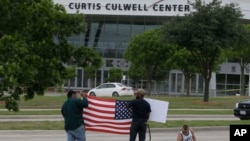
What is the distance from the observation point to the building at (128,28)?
6819 cm

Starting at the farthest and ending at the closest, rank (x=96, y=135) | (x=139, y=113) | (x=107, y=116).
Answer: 1. (x=96, y=135)
2. (x=107, y=116)
3. (x=139, y=113)

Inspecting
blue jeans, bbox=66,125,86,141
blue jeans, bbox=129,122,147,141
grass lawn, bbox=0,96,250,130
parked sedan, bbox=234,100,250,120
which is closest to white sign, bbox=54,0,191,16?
grass lawn, bbox=0,96,250,130

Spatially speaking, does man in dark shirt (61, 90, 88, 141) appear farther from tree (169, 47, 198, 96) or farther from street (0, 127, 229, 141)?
tree (169, 47, 198, 96)

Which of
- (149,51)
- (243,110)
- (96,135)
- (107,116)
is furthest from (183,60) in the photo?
(107,116)

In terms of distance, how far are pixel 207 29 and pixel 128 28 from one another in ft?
121

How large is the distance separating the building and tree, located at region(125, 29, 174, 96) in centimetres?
1252

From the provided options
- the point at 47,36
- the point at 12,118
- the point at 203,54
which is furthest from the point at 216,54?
the point at 47,36

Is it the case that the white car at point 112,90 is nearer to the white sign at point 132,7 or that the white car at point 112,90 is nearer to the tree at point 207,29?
the tree at point 207,29

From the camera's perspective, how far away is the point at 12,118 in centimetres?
2488

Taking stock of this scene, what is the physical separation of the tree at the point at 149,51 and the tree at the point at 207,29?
1355cm

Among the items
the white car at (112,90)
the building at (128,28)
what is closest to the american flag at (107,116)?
the white car at (112,90)

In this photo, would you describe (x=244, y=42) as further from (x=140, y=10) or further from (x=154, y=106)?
(x=140, y=10)

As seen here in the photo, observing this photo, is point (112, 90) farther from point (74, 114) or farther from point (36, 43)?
point (36, 43)

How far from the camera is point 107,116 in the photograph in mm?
14852
